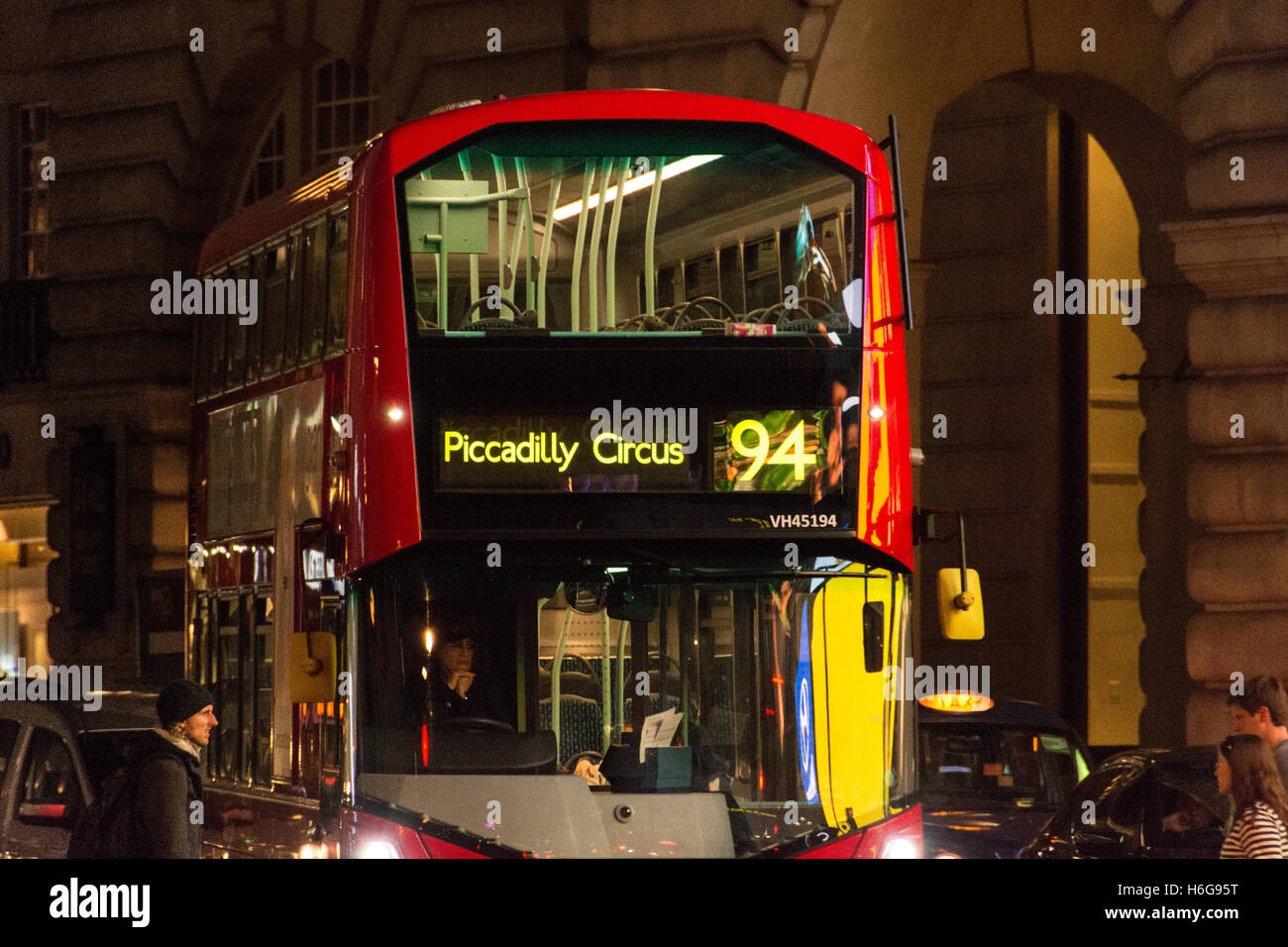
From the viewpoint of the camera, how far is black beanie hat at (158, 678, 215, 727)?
7.66 meters

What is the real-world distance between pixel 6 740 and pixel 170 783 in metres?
2.54

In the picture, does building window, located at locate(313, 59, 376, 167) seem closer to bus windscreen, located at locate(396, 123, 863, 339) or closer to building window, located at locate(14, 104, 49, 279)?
building window, located at locate(14, 104, 49, 279)

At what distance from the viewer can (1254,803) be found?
24.1ft

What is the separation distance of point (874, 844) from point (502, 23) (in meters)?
10.3

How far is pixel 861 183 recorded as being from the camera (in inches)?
352

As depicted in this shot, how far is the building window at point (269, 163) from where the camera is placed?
23.0 metres

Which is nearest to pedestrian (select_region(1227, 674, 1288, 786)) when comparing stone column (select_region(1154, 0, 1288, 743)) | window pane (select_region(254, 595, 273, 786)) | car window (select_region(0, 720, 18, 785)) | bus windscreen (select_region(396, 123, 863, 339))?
bus windscreen (select_region(396, 123, 863, 339))

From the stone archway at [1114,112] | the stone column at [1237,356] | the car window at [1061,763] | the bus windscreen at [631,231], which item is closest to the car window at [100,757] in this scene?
the bus windscreen at [631,231]

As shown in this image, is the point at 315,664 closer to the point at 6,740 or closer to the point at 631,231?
the point at 6,740

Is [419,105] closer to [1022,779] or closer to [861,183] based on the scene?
[1022,779]

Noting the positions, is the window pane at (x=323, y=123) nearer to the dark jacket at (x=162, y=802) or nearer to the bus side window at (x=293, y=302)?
the bus side window at (x=293, y=302)

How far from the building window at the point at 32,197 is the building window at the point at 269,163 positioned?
2599 mm

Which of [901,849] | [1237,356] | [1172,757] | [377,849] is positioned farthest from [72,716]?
[1237,356]

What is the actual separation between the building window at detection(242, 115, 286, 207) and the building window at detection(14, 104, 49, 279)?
8.53ft
